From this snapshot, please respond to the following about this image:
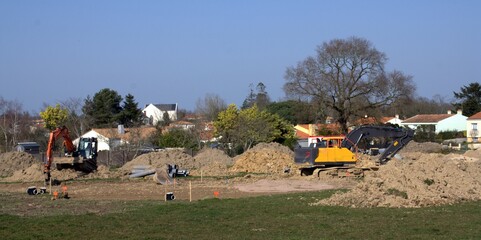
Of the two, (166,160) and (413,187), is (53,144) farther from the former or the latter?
(413,187)

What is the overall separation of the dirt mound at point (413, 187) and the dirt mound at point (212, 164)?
23350mm

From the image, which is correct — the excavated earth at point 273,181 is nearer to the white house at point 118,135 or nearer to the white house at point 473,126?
the white house at point 118,135

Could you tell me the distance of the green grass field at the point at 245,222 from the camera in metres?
17.1

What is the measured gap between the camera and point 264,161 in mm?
53125

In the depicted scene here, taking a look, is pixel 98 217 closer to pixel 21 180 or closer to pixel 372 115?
pixel 21 180

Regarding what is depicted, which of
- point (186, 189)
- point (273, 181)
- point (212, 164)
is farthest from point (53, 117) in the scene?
point (186, 189)

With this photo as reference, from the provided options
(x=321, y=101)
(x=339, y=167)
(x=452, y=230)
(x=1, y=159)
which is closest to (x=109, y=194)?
(x=339, y=167)

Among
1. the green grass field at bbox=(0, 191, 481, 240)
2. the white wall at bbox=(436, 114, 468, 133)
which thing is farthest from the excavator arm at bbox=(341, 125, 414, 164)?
the white wall at bbox=(436, 114, 468, 133)

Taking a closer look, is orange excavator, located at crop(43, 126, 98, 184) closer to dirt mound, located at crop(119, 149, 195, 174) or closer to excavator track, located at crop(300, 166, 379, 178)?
dirt mound, located at crop(119, 149, 195, 174)

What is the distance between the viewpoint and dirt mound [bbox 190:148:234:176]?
49.4 meters

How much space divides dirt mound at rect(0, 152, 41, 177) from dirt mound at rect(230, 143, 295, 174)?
15.0 metres

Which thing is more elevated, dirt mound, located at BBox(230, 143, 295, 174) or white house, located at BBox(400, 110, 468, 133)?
white house, located at BBox(400, 110, 468, 133)

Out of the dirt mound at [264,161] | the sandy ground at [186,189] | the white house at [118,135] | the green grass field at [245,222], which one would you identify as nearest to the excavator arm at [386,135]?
the sandy ground at [186,189]

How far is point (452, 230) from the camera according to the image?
56.1ft
